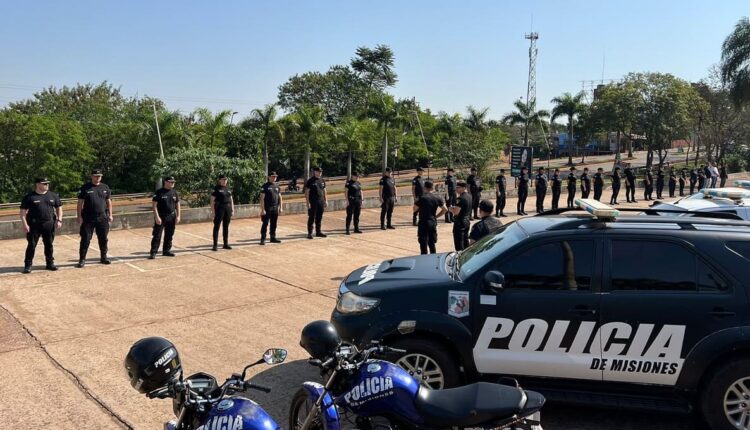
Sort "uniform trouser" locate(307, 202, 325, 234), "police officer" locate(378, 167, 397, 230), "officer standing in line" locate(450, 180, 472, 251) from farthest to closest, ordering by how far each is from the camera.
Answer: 1. "police officer" locate(378, 167, 397, 230)
2. "uniform trouser" locate(307, 202, 325, 234)
3. "officer standing in line" locate(450, 180, 472, 251)

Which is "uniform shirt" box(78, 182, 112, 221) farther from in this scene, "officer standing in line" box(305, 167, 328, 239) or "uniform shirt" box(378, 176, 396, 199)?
"uniform shirt" box(378, 176, 396, 199)

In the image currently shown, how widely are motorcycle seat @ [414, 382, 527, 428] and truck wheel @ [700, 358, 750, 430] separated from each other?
6.31ft

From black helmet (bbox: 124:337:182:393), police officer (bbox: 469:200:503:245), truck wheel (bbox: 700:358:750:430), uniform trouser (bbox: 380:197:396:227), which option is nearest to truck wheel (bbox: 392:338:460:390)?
truck wheel (bbox: 700:358:750:430)

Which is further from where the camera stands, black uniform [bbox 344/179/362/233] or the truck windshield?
black uniform [bbox 344/179/362/233]

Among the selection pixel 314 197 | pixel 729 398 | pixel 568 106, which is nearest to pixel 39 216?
pixel 314 197

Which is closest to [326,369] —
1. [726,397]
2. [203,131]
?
[726,397]

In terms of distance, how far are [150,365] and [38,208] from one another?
8018mm

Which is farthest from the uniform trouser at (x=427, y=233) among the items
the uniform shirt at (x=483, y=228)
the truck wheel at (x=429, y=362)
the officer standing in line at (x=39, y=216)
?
the officer standing in line at (x=39, y=216)

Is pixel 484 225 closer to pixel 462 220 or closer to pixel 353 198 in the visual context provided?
pixel 462 220

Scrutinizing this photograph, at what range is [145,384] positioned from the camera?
2.46 m

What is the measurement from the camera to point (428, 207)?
9539 millimetres

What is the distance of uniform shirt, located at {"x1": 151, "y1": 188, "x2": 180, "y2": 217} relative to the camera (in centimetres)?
1052

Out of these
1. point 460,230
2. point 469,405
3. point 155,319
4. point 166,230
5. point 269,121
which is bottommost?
point 155,319

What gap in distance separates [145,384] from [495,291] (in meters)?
2.63
